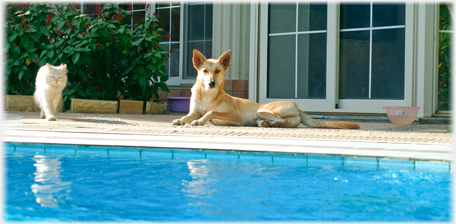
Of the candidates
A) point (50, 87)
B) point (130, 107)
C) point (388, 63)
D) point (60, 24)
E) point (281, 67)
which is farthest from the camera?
point (60, 24)

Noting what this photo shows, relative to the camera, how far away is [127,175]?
2.97 meters

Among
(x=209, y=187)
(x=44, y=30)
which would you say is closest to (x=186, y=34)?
(x=44, y=30)

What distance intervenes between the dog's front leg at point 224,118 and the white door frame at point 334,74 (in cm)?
211

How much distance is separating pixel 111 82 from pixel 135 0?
83.4 inches

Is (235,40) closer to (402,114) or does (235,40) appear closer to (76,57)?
(76,57)

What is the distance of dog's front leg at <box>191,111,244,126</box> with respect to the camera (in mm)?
5527

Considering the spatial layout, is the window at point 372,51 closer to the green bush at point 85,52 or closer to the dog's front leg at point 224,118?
the dog's front leg at point 224,118

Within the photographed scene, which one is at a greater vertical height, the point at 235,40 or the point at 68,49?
the point at 235,40

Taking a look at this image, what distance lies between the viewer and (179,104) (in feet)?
29.7

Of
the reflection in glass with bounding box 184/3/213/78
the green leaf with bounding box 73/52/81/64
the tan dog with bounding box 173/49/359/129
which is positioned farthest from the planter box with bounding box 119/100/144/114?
the tan dog with bounding box 173/49/359/129

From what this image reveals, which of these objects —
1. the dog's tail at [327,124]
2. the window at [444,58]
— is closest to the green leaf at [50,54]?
the dog's tail at [327,124]

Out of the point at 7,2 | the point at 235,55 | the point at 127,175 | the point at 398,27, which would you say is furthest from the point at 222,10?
the point at 127,175

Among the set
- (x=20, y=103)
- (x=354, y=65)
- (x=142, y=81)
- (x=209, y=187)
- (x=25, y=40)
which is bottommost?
(x=209, y=187)

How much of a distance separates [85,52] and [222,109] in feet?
12.2
